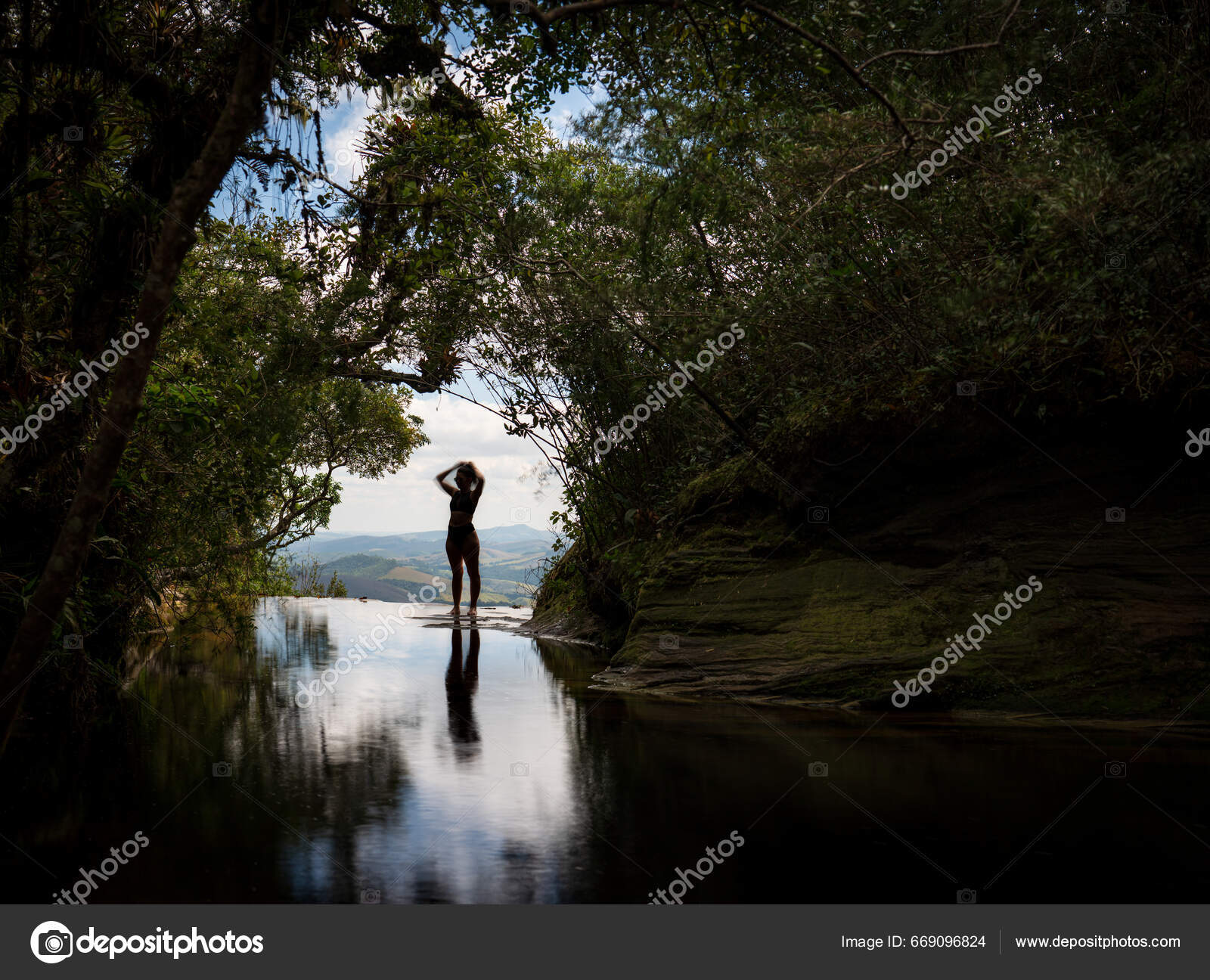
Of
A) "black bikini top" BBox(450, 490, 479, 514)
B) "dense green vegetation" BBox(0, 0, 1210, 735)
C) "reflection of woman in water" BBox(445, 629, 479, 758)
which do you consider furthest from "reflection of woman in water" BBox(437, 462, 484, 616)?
"reflection of woman in water" BBox(445, 629, 479, 758)

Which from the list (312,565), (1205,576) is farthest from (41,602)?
(312,565)

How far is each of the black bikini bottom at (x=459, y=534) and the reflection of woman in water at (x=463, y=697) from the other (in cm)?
223

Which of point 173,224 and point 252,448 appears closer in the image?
point 173,224

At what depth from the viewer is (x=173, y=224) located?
369 cm

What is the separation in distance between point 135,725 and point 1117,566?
703 cm

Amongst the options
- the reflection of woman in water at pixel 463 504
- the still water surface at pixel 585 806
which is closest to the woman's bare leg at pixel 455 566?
the reflection of woman in water at pixel 463 504

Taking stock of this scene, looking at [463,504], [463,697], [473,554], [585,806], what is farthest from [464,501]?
[585,806]

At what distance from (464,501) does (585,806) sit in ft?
29.4

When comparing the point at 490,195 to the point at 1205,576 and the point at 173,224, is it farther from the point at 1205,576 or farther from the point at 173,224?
the point at 1205,576

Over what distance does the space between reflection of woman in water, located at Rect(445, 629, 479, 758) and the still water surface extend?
0.05m

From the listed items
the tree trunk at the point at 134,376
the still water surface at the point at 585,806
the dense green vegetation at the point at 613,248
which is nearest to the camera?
the still water surface at the point at 585,806

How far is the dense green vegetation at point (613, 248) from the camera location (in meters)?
4.99

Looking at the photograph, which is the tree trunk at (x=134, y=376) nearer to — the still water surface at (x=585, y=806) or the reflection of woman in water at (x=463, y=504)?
the still water surface at (x=585, y=806)

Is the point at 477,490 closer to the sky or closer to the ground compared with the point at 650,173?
closer to the ground
